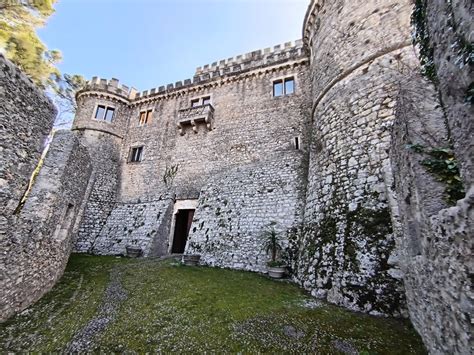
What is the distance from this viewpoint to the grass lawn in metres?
3.19

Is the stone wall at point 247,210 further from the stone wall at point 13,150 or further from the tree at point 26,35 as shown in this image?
the tree at point 26,35

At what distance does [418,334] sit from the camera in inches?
127

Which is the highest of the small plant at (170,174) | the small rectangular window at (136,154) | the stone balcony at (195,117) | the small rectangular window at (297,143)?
the stone balcony at (195,117)

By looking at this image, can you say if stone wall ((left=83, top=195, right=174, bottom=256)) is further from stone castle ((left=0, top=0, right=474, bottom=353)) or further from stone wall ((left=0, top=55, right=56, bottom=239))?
stone wall ((left=0, top=55, right=56, bottom=239))

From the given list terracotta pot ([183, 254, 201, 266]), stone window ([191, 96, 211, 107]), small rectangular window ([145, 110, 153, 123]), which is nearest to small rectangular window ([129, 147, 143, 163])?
small rectangular window ([145, 110, 153, 123])

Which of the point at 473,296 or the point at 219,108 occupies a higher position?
the point at 219,108

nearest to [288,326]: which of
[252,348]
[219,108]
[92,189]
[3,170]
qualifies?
[252,348]

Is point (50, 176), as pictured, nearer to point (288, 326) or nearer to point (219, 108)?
point (288, 326)

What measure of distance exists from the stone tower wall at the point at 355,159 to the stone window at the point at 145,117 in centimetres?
1085

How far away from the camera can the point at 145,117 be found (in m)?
14.6

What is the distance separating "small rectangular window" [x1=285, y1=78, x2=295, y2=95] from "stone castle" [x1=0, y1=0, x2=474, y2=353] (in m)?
0.07

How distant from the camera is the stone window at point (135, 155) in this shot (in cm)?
1352

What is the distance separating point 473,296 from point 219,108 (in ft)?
40.3

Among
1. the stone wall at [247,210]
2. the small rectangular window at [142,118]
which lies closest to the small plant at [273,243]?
the stone wall at [247,210]
